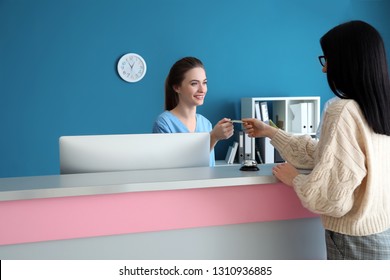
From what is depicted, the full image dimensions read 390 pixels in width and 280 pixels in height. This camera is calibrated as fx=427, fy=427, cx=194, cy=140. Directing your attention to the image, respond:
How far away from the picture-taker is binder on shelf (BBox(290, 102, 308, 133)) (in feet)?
14.3

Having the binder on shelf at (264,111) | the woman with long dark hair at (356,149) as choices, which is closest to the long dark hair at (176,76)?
the woman with long dark hair at (356,149)

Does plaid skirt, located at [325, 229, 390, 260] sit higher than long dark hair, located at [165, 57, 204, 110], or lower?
lower

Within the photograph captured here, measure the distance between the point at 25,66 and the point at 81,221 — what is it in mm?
2819

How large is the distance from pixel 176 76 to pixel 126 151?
1139 millimetres

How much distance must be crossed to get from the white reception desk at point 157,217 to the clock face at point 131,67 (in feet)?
8.29

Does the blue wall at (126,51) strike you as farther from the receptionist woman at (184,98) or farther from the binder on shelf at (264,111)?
the receptionist woman at (184,98)

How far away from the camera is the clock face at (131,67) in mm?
4062

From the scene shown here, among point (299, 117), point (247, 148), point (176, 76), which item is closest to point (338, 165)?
point (176, 76)

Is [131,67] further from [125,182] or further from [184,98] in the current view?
[125,182]

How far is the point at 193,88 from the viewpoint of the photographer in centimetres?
275

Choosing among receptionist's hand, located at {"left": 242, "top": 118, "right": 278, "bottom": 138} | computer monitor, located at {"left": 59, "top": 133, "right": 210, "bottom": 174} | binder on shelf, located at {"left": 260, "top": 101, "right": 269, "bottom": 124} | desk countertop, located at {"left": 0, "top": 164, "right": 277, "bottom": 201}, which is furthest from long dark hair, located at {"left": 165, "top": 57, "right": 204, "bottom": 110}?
binder on shelf, located at {"left": 260, "top": 101, "right": 269, "bottom": 124}

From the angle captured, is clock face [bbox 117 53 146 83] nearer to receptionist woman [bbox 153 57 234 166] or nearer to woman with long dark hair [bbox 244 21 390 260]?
receptionist woman [bbox 153 57 234 166]

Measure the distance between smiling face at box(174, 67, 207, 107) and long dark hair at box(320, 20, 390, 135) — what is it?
57.3 inches
